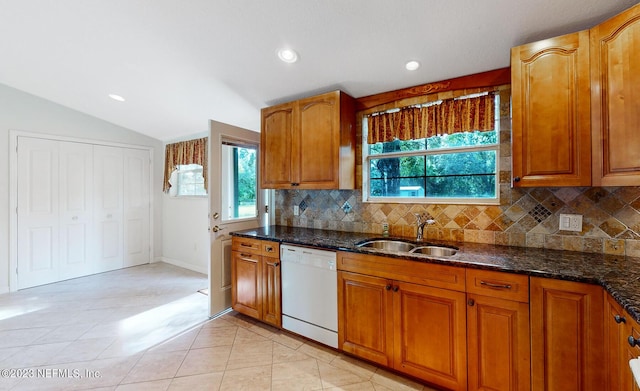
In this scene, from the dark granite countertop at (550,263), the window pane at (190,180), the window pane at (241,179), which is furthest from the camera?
the window pane at (190,180)

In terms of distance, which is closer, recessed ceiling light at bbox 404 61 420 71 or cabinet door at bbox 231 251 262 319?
recessed ceiling light at bbox 404 61 420 71

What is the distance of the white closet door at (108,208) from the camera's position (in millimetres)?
4402

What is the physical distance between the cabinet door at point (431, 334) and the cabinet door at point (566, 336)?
0.35 meters

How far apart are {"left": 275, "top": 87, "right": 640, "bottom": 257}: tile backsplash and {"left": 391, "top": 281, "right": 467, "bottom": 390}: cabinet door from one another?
0.72m

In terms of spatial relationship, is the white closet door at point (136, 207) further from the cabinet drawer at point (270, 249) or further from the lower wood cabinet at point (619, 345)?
the lower wood cabinet at point (619, 345)

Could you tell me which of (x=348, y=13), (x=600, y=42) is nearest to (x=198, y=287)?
(x=348, y=13)

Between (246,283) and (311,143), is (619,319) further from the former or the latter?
(246,283)

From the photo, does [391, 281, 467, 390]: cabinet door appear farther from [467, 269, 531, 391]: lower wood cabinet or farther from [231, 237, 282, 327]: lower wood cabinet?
[231, 237, 282, 327]: lower wood cabinet

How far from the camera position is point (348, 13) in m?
1.78

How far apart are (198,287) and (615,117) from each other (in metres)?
4.36

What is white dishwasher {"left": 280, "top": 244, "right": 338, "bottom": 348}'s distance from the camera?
221 cm

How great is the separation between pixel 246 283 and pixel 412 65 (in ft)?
8.19

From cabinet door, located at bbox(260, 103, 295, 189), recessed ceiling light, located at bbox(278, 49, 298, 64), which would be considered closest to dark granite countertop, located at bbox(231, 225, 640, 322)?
cabinet door, located at bbox(260, 103, 295, 189)

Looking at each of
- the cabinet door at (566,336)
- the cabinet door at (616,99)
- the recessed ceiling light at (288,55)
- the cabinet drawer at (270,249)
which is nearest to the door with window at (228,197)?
the cabinet drawer at (270,249)
